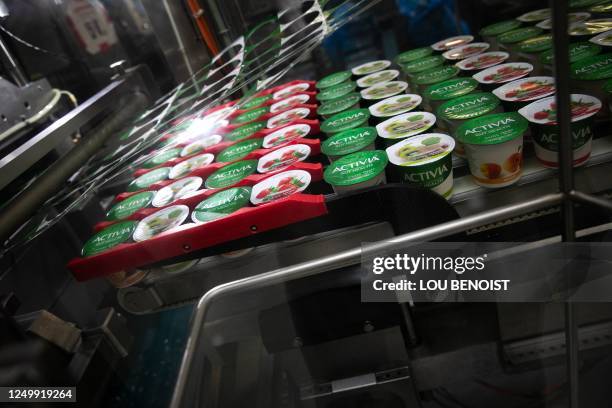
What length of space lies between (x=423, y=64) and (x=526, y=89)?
1.69ft

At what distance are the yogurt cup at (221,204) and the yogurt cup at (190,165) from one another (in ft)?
0.94

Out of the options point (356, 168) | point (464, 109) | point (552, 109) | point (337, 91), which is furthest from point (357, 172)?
point (337, 91)

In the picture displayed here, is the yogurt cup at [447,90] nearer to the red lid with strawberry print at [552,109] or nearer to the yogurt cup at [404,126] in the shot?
the yogurt cup at [404,126]

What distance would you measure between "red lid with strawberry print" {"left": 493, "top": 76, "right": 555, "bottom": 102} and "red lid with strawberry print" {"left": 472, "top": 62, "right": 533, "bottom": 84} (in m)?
0.05

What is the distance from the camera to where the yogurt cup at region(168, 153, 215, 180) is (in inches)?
51.5

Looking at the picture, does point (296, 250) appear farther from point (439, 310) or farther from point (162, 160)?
point (162, 160)

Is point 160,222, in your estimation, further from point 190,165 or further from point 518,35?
point 518,35

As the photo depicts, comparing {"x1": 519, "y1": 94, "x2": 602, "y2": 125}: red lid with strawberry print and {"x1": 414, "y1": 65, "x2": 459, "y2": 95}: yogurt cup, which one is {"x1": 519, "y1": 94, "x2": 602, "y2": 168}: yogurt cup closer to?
{"x1": 519, "y1": 94, "x2": 602, "y2": 125}: red lid with strawberry print

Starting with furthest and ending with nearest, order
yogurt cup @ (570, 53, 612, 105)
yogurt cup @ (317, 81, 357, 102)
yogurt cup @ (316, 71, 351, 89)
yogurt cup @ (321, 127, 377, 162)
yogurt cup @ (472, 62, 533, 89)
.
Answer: yogurt cup @ (316, 71, 351, 89) → yogurt cup @ (317, 81, 357, 102) → yogurt cup @ (472, 62, 533, 89) → yogurt cup @ (321, 127, 377, 162) → yogurt cup @ (570, 53, 612, 105)

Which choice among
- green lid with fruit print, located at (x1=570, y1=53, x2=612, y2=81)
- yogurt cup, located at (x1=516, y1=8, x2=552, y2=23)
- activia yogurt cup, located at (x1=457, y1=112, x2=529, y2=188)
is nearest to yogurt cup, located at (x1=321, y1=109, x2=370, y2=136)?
activia yogurt cup, located at (x1=457, y1=112, x2=529, y2=188)

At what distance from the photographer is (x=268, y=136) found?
1.37 metres

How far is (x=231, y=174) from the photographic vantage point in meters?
1.18

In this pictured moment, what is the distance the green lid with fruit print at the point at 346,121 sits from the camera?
1267mm

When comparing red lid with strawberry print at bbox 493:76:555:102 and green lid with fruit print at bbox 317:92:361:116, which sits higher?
green lid with fruit print at bbox 317:92:361:116
